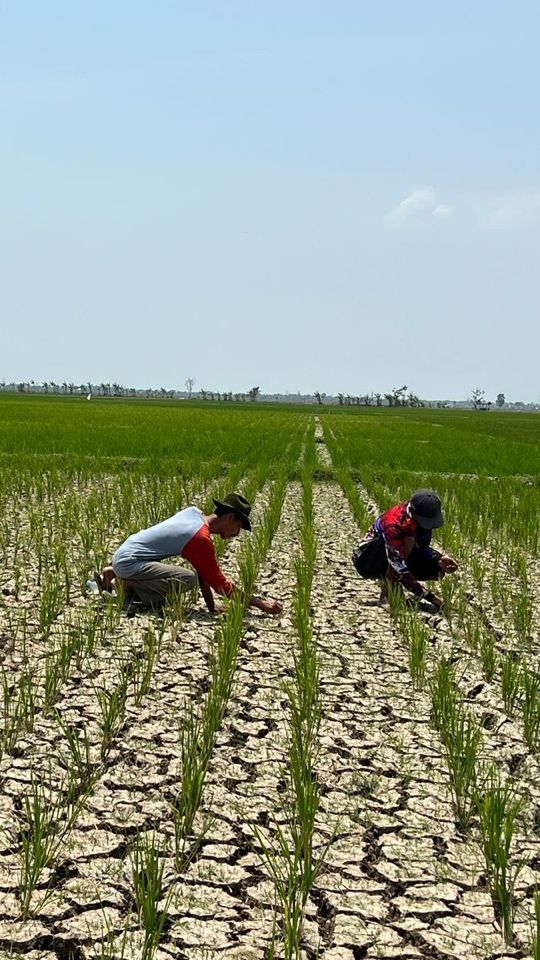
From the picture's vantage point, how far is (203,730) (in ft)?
8.54

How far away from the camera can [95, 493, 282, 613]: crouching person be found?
3.99 meters

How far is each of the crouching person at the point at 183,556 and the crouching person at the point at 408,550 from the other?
0.82 meters

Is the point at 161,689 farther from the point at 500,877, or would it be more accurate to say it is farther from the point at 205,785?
the point at 500,877

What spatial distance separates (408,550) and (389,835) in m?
2.48

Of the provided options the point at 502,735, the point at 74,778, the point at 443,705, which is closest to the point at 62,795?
the point at 74,778

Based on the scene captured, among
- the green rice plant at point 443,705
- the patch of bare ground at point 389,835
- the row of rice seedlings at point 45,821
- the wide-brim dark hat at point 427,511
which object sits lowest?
the patch of bare ground at point 389,835

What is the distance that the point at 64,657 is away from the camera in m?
3.14

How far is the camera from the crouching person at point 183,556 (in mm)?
3994

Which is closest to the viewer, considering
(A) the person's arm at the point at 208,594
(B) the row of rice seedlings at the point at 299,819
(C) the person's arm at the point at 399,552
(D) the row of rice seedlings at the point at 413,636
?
(B) the row of rice seedlings at the point at 299,819

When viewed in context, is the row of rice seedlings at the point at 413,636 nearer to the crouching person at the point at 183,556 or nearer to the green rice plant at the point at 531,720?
the green rice plant at the point at 531,720

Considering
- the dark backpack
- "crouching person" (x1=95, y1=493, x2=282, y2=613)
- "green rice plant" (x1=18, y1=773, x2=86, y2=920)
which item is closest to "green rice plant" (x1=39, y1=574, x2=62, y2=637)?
"crouching person" (x1=95, y1=493, x2=282, y2=613)

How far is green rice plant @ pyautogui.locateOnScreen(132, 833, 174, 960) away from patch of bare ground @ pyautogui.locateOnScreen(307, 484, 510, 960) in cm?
34

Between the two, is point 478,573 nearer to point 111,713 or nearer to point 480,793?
point 480,793

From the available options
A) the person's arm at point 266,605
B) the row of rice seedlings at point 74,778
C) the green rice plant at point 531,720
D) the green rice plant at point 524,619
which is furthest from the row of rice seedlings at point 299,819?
the green rice plant at point 524,619
